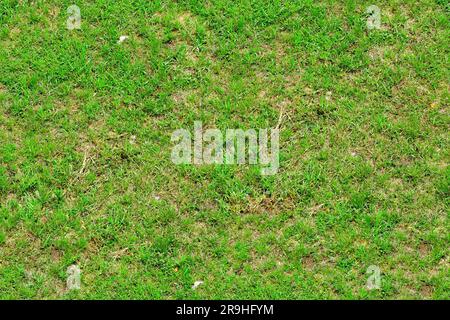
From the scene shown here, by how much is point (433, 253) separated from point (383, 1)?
9.88ft

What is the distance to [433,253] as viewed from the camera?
7105 mm

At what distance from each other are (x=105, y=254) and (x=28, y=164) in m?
1.32

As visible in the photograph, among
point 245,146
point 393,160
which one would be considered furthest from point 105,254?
point 393,160

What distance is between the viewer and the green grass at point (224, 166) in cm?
711

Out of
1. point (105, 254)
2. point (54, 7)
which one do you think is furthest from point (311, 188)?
point (54, 7)

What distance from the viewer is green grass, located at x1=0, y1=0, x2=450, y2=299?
711 centimetres

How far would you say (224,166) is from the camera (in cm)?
750

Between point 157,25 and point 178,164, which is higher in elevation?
point 157,25

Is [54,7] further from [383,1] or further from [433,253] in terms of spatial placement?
[433,253]
